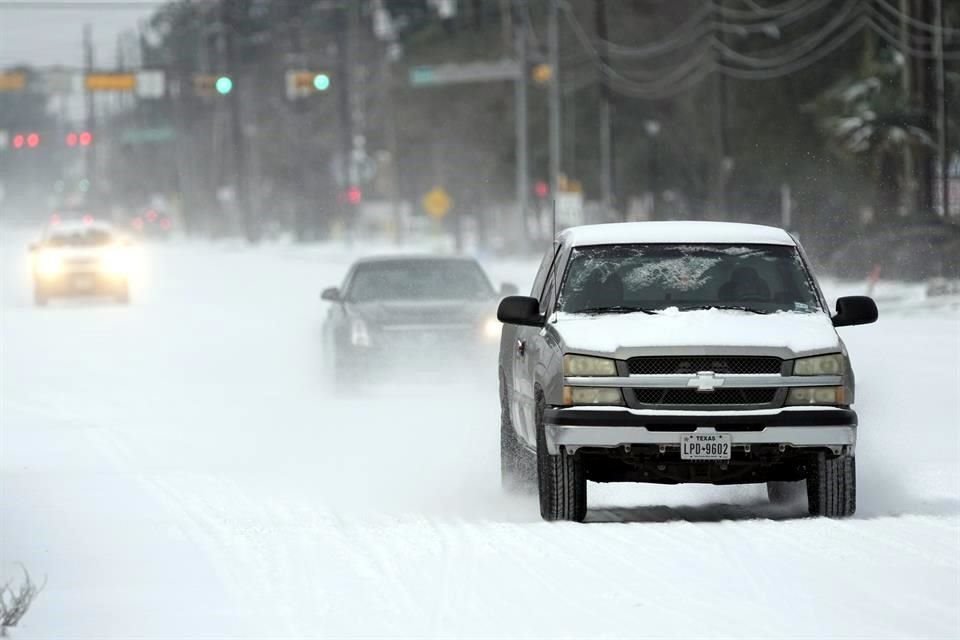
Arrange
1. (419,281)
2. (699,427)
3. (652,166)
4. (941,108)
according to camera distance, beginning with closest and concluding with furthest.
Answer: (699,427) < (419,281) < (941,108) < (652,166)

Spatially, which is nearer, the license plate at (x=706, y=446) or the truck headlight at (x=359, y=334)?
the license plate at (x=706, y=446)

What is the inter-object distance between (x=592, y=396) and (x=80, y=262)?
31.1 meters

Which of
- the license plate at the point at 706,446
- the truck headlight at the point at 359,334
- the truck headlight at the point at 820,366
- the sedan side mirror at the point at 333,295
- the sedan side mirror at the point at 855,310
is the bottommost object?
the truck headlight at the point at 359,334

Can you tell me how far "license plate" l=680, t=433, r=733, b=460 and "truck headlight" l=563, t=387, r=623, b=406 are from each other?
426 mm

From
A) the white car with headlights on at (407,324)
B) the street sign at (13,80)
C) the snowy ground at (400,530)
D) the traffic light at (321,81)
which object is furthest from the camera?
the street sign at (13,80)

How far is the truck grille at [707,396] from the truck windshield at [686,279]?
2.39 feet

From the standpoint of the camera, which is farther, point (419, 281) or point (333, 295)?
point (419, 281)

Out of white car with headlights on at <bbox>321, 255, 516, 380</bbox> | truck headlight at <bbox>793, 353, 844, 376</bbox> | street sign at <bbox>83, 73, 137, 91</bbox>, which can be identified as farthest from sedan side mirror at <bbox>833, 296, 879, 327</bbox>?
street sign at <bbox>83, 73, 137, 91</bbox>

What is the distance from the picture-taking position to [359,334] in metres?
21.5

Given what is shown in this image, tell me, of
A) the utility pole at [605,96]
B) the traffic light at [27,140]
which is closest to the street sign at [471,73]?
the utility pole at [605,96]

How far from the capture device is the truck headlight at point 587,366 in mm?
11680

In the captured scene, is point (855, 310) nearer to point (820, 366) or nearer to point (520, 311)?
point (820, 366)

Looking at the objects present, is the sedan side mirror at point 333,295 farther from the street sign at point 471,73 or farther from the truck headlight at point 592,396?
the street sign at point 471,73

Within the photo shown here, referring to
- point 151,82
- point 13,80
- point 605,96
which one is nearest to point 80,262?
point 605,96
